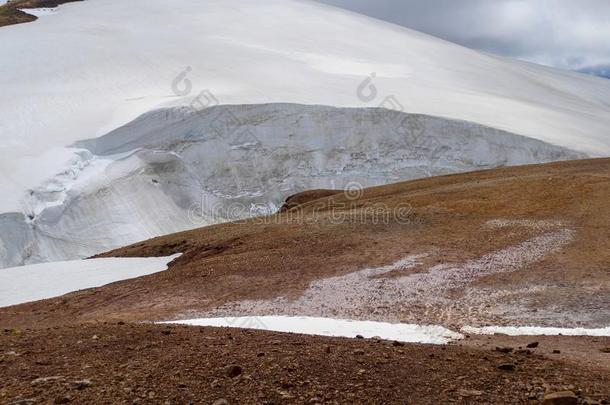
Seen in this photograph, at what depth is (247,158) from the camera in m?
32.9

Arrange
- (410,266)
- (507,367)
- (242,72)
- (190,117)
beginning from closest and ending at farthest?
1. (507,367)
2. (410,266)
3. (190,117)
4. (242,72)

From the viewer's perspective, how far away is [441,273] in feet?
45.8

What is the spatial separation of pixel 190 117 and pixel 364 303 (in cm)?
2215

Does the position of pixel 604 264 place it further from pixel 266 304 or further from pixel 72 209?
pixel 72 209

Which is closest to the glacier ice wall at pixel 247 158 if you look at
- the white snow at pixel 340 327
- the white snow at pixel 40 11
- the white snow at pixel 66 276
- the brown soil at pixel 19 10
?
the white snow at pixel 66 276

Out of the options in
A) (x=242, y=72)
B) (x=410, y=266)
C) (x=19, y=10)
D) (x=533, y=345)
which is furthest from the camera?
(x=19, y=10)

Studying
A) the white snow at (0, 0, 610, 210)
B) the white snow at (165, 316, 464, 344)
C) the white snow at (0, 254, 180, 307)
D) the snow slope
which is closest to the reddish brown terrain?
the white snow at (165, 316, 464, 344)

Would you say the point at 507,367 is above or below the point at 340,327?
above

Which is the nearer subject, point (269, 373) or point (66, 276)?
point (269, 373)

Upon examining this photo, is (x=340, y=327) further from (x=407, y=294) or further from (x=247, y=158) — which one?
(x=247, y=158)

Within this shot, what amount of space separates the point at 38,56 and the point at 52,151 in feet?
51.1

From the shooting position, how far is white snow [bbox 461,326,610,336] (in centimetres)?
1052

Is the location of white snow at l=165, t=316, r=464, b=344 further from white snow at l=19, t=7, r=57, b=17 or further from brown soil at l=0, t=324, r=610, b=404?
white snow at l=19, t=7, r=57, b=17

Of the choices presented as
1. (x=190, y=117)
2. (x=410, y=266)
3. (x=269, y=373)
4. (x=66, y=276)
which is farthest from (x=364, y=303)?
(x=190, y=117)
